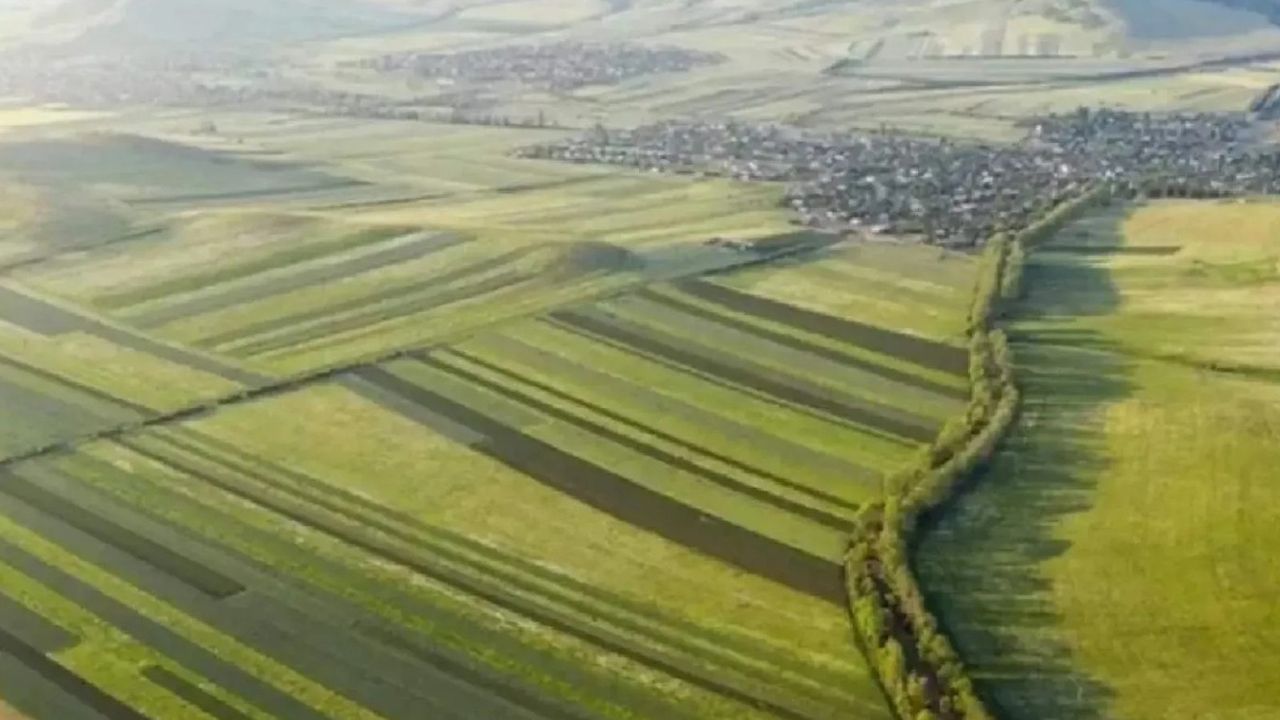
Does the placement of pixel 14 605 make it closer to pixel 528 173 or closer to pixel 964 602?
pixel 964 602

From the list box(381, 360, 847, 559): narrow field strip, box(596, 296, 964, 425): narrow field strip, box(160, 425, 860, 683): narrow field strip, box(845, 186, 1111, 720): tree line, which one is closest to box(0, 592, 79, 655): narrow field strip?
box(160, 425, 860, 683): narrow field strip

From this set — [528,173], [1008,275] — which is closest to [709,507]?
[1008,275]

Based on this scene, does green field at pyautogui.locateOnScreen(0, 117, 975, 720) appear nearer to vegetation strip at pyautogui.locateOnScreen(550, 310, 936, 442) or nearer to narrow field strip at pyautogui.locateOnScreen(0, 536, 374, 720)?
narrow field strip at pyautogui.locateOnScreen(0, 536, 374, 720)

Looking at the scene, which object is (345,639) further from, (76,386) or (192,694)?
(76,386)

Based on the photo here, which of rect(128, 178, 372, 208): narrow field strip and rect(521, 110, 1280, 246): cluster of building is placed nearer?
rect(521, 110, 1280, 246): cluster of building

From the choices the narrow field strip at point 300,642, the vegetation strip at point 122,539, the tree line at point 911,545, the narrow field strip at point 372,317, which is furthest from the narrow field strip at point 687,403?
the vegetation strip at point 122,539

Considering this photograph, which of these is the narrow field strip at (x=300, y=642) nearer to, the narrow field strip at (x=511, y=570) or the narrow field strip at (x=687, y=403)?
the narrow field strip at (x=511, y=570)
